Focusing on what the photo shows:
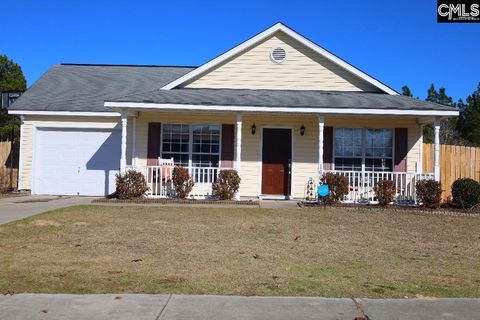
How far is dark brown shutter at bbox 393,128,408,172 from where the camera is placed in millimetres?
16328

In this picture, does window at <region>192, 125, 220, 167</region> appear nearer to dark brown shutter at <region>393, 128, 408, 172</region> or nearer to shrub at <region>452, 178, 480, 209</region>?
dark brown shutter at <region>393, 128, 408, 172</region>

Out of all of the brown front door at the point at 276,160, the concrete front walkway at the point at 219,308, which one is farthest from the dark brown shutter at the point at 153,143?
the concrete front walkway at the point at 219,308

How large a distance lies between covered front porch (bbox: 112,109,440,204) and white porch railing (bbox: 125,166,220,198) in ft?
0.22

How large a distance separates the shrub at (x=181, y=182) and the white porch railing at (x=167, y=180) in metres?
0.37

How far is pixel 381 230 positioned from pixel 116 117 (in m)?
10.4

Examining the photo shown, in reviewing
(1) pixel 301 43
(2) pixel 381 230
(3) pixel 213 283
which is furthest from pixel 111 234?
(1) pixel 301 43

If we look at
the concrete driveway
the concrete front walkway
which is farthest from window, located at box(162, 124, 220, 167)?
the concrete front walkway

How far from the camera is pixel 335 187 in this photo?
1436cm

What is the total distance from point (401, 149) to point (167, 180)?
7564 millimetres

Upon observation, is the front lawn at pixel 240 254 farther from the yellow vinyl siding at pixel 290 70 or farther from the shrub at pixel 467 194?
the yellow vinyl siding at pixel 290 70

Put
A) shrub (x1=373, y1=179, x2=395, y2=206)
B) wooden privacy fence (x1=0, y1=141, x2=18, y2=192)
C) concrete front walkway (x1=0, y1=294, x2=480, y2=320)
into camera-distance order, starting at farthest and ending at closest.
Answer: wooden privacy fence (x1=0, y1=141, x2=18, y2=192), shrub (x1=373, y1=179, x2=395, y2=206), concrete front walkway (x1=0, y1=294, x2=480, y2=320)

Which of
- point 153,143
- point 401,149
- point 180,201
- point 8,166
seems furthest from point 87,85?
point 401,149

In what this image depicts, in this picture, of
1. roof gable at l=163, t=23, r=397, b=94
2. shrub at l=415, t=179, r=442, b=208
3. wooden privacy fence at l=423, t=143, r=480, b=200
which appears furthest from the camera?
roof gable at l=163, t=23, r=397, b=94

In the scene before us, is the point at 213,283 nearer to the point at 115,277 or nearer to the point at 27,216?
the point at 115,277
